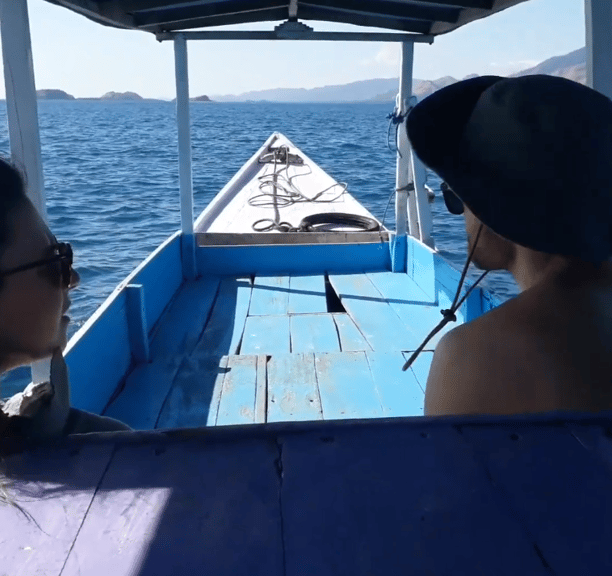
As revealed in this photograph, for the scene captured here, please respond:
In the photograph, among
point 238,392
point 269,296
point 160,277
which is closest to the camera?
point 238,392

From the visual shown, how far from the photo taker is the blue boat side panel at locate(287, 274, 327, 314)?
15.7 ft

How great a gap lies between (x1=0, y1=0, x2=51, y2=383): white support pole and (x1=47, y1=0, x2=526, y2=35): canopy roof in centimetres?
130

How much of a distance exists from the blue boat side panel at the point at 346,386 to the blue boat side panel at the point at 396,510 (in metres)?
2.07

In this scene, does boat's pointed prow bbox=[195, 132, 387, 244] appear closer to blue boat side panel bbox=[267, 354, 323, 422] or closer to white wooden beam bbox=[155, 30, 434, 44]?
white wooden beam bbox=[155, 30, 434, 44]

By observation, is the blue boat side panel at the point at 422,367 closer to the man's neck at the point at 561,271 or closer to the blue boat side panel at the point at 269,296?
the blue boat side panel at the point at 269,296

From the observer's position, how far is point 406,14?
13.9 ft

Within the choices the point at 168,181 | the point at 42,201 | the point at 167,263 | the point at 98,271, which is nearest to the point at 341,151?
the point at 168,181

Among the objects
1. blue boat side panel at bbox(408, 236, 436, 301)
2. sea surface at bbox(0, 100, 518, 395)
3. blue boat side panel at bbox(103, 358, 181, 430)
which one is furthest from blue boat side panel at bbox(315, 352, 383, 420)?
sea surface at bbox(0, 100, 518, 395)

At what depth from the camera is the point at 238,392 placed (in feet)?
11.5

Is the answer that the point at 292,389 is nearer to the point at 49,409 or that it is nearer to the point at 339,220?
the point at 49,409

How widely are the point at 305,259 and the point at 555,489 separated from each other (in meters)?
4.70

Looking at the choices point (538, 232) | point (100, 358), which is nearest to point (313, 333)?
point (100, 358)

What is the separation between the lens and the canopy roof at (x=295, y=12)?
3639mm

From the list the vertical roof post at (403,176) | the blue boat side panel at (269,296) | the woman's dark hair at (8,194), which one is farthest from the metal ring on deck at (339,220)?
the woman's dark hair at (8,194)
